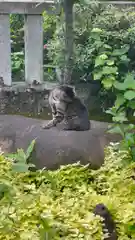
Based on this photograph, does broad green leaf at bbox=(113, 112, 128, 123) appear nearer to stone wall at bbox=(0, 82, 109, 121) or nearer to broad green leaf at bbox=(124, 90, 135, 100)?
broad green leaf at bbox=(124, 90, 135, 100)

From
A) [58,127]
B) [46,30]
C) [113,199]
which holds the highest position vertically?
[46,30]

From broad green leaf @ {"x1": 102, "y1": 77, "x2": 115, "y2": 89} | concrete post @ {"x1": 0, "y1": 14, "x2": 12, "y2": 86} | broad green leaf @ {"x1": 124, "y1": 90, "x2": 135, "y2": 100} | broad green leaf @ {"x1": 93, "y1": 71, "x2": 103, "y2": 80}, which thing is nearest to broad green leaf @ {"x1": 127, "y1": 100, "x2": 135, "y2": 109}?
broad green leaf @ {"x1": 124, "y1": 90, "x2": 135, "y2": 100}

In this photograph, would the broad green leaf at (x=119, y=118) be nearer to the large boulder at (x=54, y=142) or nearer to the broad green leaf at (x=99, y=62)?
the large boulder at (x=54, y=142)

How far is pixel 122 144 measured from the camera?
2.99m

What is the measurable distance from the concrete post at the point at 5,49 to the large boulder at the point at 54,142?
0.39 metres

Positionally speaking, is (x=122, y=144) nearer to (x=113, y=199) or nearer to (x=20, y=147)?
(x=113, y=199)

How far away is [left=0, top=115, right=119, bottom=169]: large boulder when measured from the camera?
3.49m

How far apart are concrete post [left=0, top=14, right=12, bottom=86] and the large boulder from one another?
15.3 inches

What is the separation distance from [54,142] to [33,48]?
2.71ft

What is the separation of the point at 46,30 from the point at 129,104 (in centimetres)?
130

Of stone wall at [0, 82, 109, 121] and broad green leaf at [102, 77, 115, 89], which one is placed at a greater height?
broad green leaf at [102, 77, 115, 89]

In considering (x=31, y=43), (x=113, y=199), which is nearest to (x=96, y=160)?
(x=113, y=199)

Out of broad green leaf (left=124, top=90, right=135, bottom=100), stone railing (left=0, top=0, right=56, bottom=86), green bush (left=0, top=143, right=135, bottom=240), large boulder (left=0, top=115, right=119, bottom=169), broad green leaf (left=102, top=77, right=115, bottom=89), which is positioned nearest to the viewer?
green bush (left=0, top=143, right=135, bottom=240)

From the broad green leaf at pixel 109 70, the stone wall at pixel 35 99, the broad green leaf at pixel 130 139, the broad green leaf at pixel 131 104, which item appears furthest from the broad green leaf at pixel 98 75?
the broad green leaf at pixel 130 139
